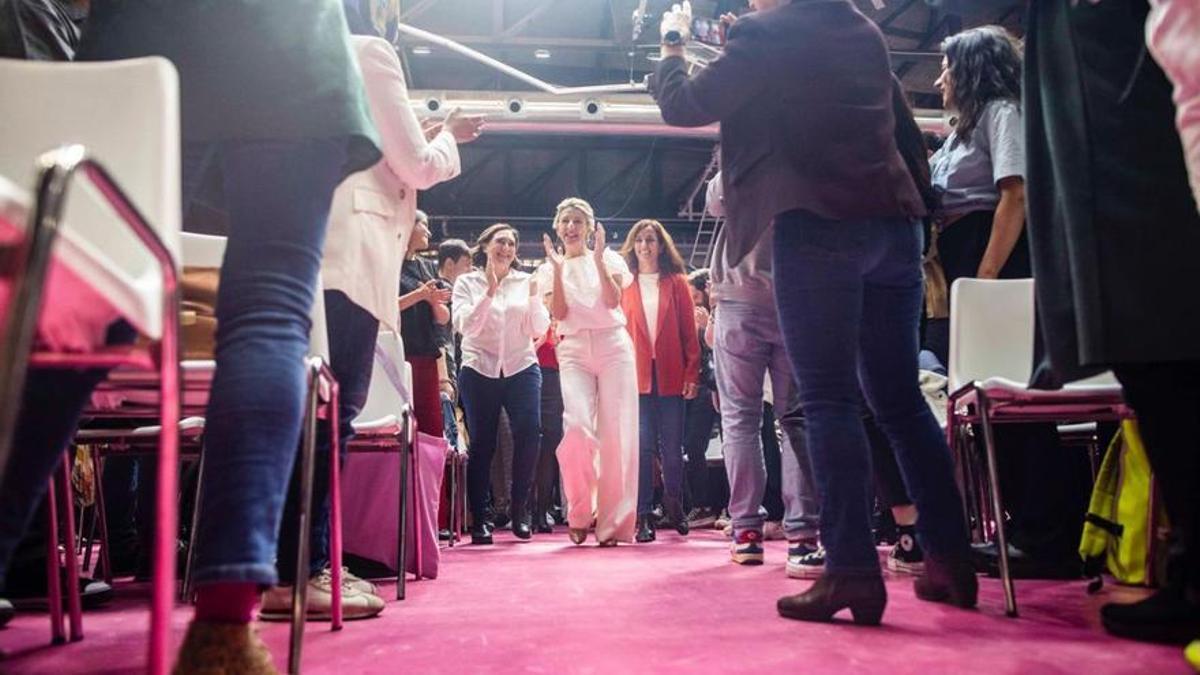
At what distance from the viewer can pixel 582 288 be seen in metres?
4.27

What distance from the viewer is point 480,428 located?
14.8ft

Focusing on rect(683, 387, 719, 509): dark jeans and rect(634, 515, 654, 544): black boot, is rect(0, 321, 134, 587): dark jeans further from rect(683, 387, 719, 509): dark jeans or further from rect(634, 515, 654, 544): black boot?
rect(683, 387, 719, 509): dark jeans

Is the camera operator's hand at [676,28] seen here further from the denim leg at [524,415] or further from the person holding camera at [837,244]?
the denim leg at [524,415]

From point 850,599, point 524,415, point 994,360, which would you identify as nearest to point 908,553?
point 994,360

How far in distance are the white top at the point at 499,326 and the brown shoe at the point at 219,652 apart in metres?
3.48

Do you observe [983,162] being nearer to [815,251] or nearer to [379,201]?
[815,251]

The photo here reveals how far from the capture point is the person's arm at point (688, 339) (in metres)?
4.75

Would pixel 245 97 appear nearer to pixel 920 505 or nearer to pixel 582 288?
pixel 920 505

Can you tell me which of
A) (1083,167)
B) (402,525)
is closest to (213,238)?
(402,525)

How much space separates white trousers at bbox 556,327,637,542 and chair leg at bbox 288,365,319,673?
2.71m

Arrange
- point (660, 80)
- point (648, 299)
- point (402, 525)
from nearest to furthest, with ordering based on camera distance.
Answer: point (660, 80), point (402, 525), point (648, 299)

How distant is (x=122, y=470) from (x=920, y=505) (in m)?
2.38

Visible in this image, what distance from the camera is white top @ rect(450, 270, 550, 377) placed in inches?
178

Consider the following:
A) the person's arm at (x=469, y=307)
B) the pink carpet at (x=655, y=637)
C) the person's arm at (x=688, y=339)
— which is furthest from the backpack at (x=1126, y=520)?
the person's arm at (x=469, y=307)
